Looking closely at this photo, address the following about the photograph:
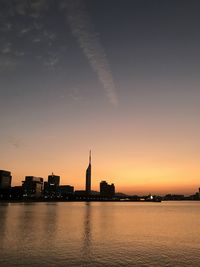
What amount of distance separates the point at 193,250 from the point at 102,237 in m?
23.4

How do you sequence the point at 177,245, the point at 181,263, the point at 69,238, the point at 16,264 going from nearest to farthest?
the point at 16,264, the point at 181,263, the point at 177,245, the point at 69,238

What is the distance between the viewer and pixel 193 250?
58.6 meters

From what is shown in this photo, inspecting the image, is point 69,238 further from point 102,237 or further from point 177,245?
point 177,245

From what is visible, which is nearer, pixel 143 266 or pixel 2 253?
pixel 143 266

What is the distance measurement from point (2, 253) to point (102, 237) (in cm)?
2869

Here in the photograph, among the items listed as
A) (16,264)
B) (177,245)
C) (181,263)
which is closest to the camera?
(16,264)

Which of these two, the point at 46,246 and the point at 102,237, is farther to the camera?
the point at 102,237

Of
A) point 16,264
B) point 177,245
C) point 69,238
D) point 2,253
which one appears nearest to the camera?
point 16,264

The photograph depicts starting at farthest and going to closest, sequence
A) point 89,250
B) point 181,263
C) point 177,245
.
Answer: point 177,245 < point 89,250 < point 181,263

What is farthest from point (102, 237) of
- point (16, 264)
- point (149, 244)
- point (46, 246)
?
point (16, 264)

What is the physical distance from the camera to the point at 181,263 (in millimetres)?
47500

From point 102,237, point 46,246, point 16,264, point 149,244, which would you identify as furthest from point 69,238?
point 16,264

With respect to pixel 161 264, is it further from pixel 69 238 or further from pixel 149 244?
pixel 69 238

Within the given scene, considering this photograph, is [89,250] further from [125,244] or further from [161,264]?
[161,264]
